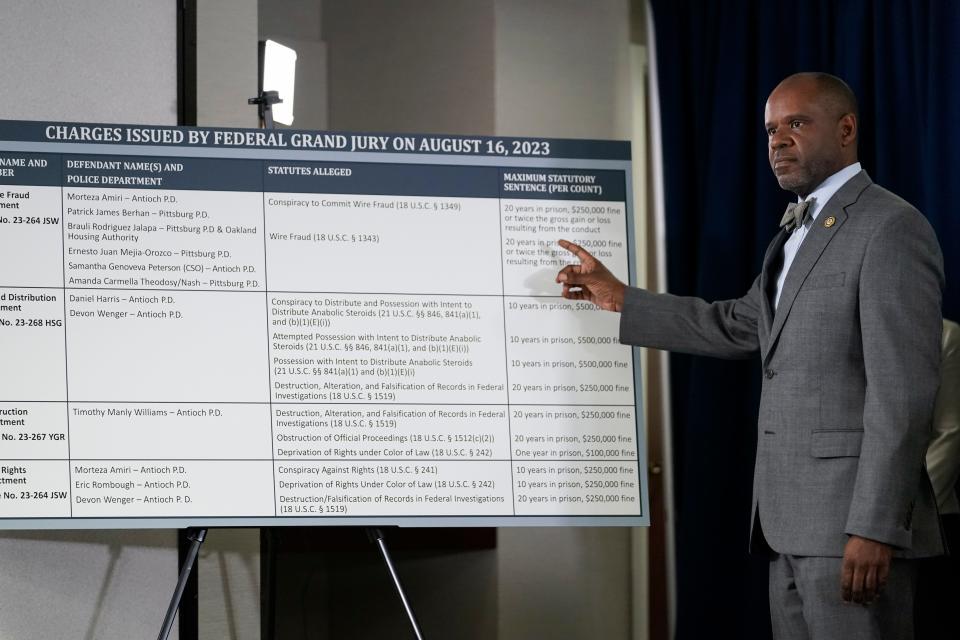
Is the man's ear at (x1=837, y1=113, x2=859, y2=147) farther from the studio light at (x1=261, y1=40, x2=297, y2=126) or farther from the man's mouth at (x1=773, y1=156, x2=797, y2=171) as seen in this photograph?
the studio light at (x1=261, y1=40, x2=297, y2=126)

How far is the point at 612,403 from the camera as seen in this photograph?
2.35 m

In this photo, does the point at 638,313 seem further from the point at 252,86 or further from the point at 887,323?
the point at 252,86

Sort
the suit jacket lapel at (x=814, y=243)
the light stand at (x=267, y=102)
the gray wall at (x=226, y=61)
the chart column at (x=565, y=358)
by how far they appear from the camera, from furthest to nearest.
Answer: the gray wall at (x=226, y=61)
the light stand at (x=267, y=102)
the chart column at (x=565, y=358)
the suit jacket lapel at (x=814, y=243)

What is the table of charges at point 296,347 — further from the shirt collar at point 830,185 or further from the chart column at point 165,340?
the shirt collar at point 830,185

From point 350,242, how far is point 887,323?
110 cm

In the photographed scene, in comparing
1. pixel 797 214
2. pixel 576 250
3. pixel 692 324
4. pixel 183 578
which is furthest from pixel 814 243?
pixel 183 578

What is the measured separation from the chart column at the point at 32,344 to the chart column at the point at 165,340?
27 millimetres

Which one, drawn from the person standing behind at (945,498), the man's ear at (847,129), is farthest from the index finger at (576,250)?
the person standing behind at (945,498)

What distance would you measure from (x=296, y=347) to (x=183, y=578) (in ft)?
1.72

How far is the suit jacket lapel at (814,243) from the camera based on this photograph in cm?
201

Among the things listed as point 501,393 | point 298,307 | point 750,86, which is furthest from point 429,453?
point 750,86

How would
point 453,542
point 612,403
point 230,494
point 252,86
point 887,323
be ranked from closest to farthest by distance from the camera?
1. point 887,323
2. point 230,494
3. point 612,403
4. point 252,86
5. point 453,542

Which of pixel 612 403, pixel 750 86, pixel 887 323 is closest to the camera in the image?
pixel 887 323

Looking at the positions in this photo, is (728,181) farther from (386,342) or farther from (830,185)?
(386,342)
